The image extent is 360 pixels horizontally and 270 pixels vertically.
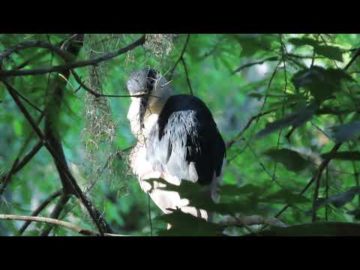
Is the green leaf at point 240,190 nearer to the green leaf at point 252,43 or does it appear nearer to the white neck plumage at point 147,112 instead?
the green leaf at point 252,43

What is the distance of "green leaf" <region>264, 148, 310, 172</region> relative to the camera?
2.13ft

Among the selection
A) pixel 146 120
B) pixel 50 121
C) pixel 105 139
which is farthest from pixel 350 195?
pixel 146 120

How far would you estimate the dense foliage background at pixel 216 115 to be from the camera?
0.67 meters

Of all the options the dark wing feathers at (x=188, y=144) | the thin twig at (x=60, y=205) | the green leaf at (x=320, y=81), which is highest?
the green leaf at (x=320, y=81)

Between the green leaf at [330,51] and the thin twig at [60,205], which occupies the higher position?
the green leaf at [330,51]

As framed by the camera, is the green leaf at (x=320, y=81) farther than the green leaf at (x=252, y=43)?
No

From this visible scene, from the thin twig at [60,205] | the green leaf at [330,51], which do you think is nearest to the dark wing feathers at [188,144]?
the thin twig at [60,205]

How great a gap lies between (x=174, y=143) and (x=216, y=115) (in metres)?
0.92

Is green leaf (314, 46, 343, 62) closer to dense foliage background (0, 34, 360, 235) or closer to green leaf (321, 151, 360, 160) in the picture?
dense foliage background (0, 34, 360, 235)

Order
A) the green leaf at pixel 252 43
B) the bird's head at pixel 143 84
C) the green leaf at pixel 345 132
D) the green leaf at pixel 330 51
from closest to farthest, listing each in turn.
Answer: the green leaf at pixel 345 132 < the green leaf at pixel 330 51 < the green leaf at pixel 252 43 < the bird's head at pixel 143 84

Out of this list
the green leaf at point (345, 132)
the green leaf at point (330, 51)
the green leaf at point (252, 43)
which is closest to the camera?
the green leaf at point (345, 132)
